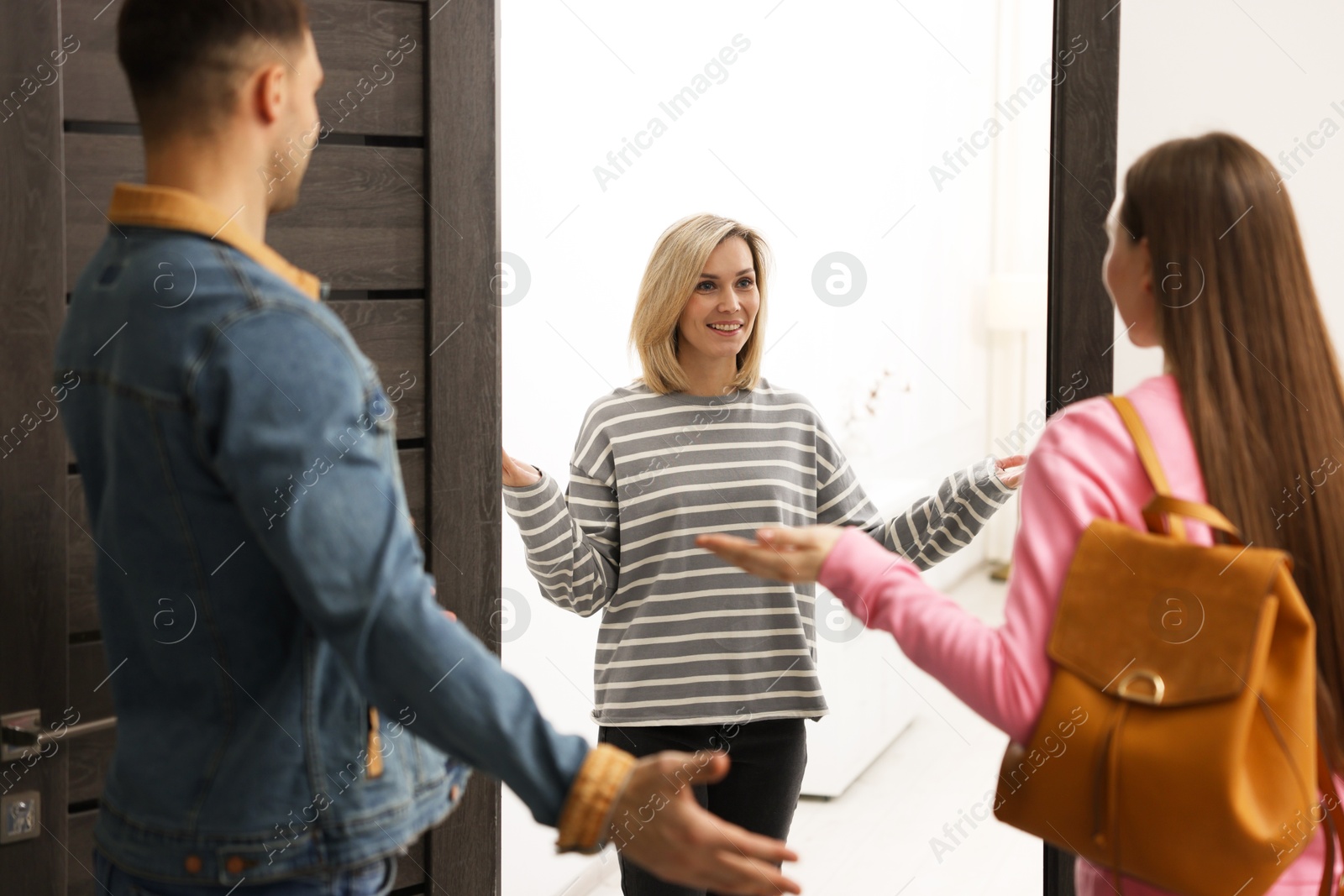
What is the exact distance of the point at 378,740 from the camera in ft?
3.16

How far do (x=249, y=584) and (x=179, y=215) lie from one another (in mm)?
297

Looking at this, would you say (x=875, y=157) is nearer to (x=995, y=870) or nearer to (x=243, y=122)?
(x=995, y=870)

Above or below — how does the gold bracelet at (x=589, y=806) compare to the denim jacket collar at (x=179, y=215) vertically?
below

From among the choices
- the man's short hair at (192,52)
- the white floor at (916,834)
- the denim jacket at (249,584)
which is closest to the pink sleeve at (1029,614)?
the denim jacket at (249,584)

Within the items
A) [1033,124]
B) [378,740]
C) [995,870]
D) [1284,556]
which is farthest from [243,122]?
[1033,124]

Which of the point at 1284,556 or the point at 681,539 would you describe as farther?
the point at 681,539

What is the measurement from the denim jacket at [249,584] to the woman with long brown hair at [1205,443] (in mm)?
439

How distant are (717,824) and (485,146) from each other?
101 cm

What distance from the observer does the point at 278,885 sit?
3.00 feet

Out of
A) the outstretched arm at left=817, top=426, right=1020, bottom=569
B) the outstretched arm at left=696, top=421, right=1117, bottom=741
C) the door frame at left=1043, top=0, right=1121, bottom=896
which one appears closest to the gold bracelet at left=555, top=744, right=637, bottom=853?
the outstretched arm at left=696, top=421, right=1117, bottom=741

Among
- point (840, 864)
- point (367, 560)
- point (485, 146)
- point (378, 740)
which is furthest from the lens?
point (840, 864)

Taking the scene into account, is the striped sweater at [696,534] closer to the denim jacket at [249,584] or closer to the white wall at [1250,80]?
the white wall at [1250,80]

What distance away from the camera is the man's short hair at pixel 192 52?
92 cm

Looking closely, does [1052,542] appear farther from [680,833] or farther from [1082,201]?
[1082,201]
